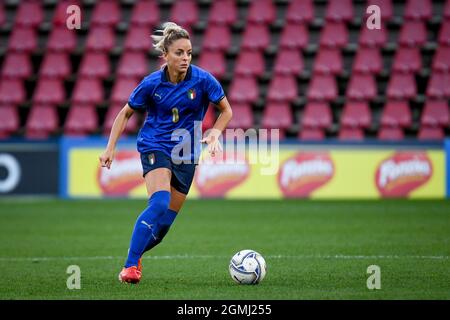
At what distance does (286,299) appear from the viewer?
6.28 m

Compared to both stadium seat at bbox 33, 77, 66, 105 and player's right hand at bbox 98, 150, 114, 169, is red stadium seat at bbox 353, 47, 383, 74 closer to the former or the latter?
stadium seat at bbox 33, 77, 66, 105

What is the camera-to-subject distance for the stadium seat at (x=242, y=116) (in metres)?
18.0

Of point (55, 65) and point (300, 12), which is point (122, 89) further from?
point (300, 12)

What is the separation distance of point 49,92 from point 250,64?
13.9 feet

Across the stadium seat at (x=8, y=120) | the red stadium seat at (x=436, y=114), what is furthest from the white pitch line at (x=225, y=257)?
A: the stadium seat at (x=8, y=120)

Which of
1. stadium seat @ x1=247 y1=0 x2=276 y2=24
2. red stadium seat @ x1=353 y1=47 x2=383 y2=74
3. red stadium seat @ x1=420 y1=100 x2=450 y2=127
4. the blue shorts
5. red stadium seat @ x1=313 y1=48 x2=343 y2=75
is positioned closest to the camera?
the blue shorts

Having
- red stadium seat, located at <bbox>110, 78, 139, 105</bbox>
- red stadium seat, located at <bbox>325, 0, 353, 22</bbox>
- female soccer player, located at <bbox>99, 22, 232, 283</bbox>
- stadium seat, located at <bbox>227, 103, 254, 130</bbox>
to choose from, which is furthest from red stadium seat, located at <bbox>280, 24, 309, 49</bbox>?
female soccer player, located at <bbox>99, 22, 232, 283</bbox>

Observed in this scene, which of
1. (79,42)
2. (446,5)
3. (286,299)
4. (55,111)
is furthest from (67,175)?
(286,299)

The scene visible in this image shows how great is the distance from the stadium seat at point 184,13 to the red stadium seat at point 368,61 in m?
3.69

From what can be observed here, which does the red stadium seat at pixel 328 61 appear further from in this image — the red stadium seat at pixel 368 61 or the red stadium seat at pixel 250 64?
the red stadium seat at pixel 250 64

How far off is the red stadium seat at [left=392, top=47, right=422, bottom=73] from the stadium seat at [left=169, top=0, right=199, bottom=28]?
Result: 14.6 feet

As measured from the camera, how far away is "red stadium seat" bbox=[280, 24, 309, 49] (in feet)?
62.6

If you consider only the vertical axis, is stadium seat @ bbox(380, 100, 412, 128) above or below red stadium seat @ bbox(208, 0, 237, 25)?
below
